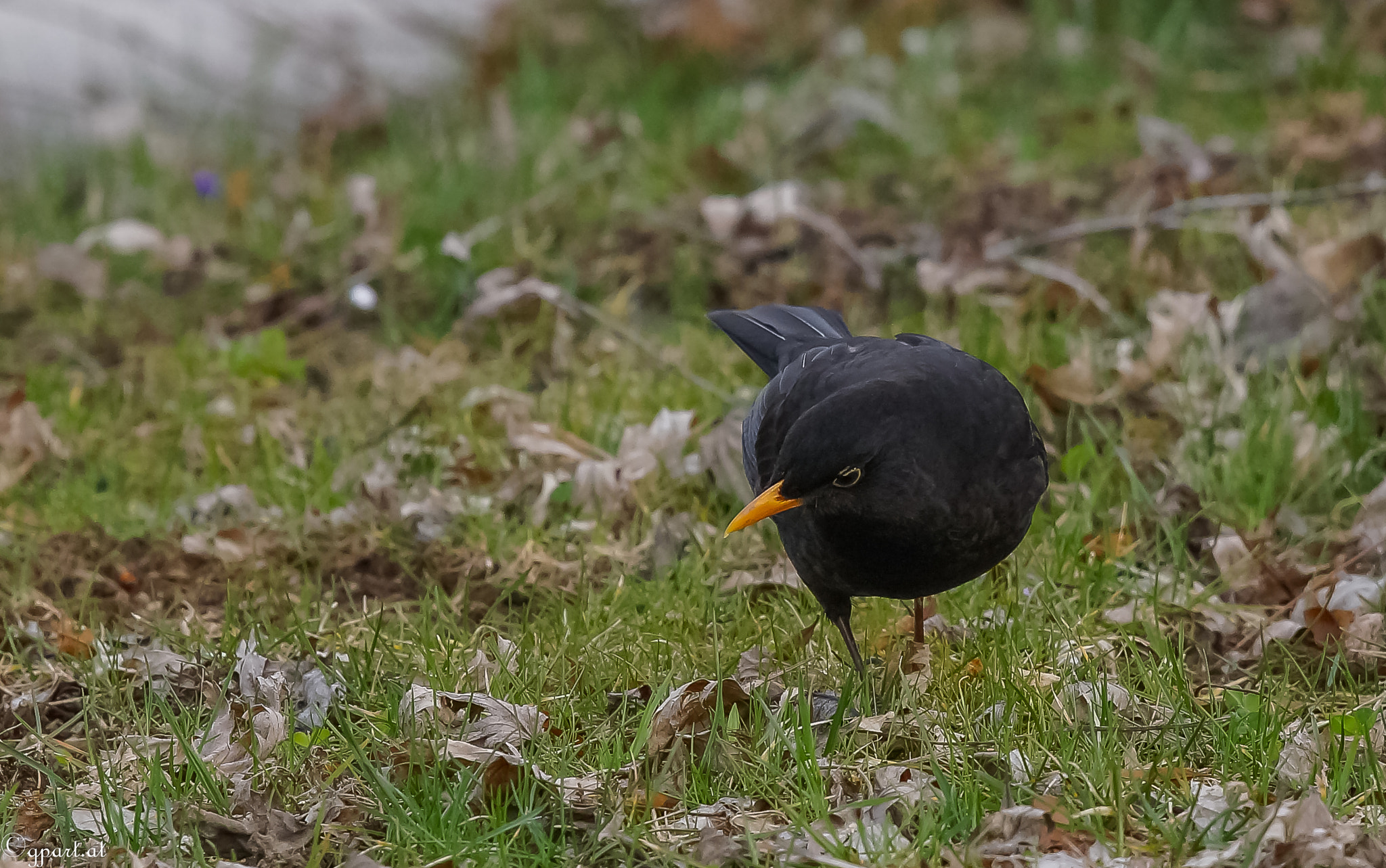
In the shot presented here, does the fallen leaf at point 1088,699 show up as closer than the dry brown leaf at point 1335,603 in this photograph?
Yes

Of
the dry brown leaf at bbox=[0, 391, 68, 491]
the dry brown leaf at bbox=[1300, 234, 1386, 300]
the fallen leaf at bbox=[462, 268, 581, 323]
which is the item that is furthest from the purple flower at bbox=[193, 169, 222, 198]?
the dry brown leaf at bbox=[1300, 234, 1386, 300]

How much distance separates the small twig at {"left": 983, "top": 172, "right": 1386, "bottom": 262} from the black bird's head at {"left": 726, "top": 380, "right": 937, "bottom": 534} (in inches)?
93.7

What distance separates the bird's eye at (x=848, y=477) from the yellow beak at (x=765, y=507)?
9cm

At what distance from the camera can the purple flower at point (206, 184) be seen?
661cm

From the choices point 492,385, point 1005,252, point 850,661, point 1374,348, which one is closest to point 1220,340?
point 1374,348

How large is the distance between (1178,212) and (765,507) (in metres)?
2.88

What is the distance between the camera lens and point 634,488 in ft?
13.9

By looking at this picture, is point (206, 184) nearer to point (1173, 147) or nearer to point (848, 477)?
point (1173, 147)

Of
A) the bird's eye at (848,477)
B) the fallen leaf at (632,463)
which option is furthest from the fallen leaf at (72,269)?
the bird's eye at (848,477)

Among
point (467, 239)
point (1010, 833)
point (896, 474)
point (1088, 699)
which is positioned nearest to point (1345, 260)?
point (1088, 699)

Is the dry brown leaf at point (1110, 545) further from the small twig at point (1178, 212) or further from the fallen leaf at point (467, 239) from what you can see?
the fallen leaf at point (467, 239)

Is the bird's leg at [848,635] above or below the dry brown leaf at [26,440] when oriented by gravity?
above

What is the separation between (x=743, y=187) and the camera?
6480 millimetres

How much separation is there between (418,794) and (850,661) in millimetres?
1058
